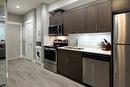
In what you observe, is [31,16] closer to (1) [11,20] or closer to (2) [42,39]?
(1) [11,20]

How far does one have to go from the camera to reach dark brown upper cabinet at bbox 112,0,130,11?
7.12ft

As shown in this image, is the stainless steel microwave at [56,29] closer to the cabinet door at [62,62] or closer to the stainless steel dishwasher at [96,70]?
the cabinet door at [62,62]

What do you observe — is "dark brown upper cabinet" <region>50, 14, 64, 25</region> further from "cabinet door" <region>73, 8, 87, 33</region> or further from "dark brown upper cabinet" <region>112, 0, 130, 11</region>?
"dark brown upper cabinet" <region>112, 0, 130, 11</region>

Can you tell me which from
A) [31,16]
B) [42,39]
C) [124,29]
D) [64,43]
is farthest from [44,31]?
[124,29]

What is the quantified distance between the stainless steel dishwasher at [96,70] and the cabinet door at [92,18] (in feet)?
2.71

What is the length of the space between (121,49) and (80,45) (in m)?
2.15

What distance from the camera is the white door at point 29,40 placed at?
21.7 feet

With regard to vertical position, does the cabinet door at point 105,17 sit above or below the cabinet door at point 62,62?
above

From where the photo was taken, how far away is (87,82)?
10.2ft

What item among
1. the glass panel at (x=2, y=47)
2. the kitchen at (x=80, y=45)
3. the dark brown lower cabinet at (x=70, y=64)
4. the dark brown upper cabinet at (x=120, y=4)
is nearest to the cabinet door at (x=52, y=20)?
the kitchen at (x=80, y=45)

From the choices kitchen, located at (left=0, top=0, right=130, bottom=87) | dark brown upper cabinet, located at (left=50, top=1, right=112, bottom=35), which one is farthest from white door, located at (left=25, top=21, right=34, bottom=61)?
dark brown upper cabinet, located at (left=50, top=1, right=112, bottom=35)

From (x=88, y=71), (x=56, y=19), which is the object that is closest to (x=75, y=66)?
(x=88, y=71)

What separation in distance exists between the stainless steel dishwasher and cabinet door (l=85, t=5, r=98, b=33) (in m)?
0.83

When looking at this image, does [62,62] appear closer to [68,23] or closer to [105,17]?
[68,23]
